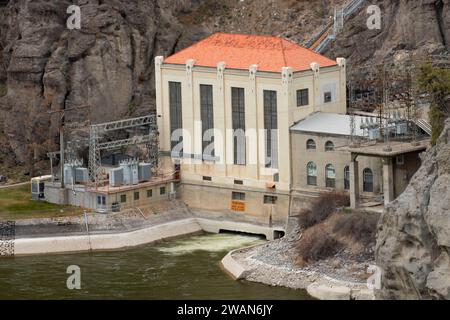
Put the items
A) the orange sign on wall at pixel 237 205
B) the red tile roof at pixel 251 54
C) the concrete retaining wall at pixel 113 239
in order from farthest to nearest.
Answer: the orange sign on wall at pixel 237 205 → the red tile roof at pixel 251 54 → the concrete retaining wall at pixel 113 239

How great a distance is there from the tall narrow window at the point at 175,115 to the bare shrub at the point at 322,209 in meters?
13.3

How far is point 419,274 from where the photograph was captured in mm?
71500

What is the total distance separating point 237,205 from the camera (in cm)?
10756

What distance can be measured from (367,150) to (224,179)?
532 inches

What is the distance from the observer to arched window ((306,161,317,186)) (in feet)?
341

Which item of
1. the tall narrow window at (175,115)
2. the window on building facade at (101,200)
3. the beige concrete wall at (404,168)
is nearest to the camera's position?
the beige concrete wall at (404,168)

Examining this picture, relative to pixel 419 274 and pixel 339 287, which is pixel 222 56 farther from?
pixel 419 274

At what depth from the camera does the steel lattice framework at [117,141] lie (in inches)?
4254

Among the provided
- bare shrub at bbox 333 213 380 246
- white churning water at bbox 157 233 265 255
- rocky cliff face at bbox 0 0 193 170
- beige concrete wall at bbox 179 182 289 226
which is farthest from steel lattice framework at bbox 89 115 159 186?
bare shrub at bbox 333 213 380 246

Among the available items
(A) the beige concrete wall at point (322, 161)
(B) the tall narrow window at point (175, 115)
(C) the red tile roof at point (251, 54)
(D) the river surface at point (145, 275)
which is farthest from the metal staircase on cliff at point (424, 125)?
(B) the tall narrow window at point (175, 115)

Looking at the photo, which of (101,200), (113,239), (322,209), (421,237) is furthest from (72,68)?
(421,237)

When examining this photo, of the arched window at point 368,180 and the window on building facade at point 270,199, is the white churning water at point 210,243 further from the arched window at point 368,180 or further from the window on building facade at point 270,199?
the arched window at point 368,180

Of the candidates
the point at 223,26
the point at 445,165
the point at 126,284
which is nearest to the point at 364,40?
the point at 223,26

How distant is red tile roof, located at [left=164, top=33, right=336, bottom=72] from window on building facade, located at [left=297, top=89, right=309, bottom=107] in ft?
4.59
